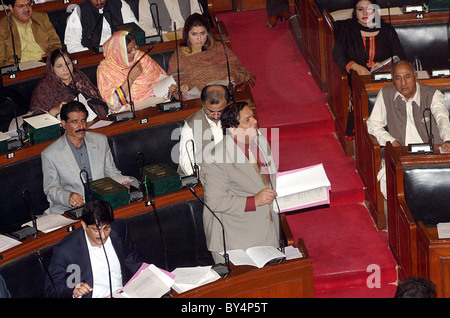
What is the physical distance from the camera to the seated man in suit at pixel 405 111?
4195mm

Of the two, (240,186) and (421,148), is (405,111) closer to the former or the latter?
(421,148)

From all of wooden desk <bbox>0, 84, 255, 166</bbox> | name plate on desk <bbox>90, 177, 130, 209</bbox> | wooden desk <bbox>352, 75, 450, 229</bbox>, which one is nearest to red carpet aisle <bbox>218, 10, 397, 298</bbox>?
wooden desk <bbox>352, 75, 450, 229</bbox>

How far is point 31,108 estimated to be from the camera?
181 inches

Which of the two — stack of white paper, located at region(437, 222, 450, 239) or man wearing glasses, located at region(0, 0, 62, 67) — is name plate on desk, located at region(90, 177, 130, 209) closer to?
stack of white paper, located at region(437, 222, 450, 239)

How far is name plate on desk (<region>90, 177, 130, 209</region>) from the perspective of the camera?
144 inches

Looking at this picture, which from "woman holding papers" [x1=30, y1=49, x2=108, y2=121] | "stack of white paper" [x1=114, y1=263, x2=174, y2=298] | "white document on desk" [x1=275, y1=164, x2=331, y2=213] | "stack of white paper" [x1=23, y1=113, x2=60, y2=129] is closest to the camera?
"stack of white paper" [x1=114, y1=263, x2=174, y2=298]

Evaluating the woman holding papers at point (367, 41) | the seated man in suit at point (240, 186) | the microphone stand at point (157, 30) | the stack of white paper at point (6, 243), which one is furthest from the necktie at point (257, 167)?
the microphone stand at point (157, 30)

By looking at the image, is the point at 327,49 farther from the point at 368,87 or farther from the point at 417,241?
the point at 417,241

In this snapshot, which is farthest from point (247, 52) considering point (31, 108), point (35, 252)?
point (35, 252)

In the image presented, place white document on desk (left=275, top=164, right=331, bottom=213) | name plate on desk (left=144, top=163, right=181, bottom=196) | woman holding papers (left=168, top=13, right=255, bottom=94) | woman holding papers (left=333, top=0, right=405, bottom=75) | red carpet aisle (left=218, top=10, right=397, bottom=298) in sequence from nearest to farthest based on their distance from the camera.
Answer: white document on desk (left=275, top=164, right=331, bottom=213) < name plate on desk (left=144, top=163, right=181, bottom=196) < red carpet aisle (left=218, top=10, right=397, bottom=298) < woman holding papers (left=168, top=13, right=255, bottom=94) < woman holding papers (left=333, top=0, right=405, bottom=75)

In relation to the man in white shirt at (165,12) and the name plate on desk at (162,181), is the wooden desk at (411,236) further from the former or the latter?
the man in white shirt at (165,12)

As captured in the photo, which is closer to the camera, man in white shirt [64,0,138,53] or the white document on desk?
the white document on desk

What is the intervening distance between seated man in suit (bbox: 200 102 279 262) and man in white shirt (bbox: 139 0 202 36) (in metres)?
2.12

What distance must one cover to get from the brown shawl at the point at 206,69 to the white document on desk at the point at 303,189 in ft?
4.26
